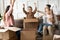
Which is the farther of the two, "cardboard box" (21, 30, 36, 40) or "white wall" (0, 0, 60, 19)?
"white wall" (0, 0, 60, 19)

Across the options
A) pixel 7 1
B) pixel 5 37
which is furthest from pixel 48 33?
pixel 7 1

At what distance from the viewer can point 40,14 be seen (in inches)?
219

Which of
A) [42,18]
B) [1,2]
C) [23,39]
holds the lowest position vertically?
[23,39]

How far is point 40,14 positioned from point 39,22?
0.61 m

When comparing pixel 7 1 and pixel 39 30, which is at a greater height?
pixel 7 1

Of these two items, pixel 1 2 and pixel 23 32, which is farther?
pixel 1 2

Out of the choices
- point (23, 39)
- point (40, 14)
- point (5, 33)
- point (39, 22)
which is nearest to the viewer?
point (5, 33)

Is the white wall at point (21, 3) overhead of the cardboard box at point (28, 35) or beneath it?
overhead

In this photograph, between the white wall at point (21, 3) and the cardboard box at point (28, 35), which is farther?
the white wall at point (21, 3)

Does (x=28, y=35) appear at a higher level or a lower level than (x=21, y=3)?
lower

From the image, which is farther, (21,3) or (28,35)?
(21,3)

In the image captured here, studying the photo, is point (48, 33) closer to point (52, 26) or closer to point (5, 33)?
point (52, 26)

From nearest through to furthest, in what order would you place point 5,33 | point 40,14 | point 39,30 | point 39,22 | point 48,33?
point 5,33 < point 48,33 < point 39,30 < point 39,22 < point 40,14

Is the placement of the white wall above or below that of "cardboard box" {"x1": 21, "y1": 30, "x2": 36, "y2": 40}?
above
